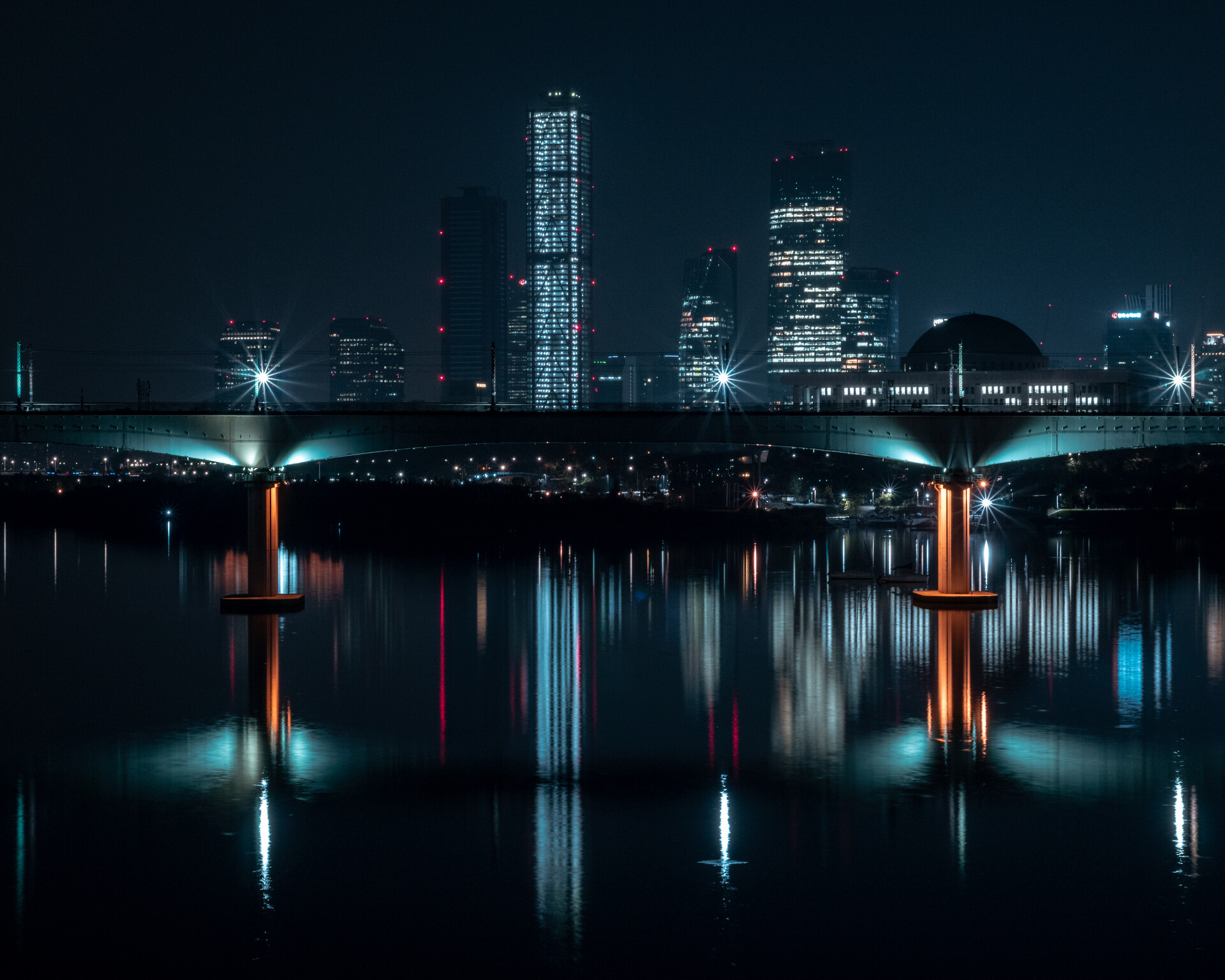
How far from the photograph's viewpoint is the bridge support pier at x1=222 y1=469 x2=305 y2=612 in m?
58.1

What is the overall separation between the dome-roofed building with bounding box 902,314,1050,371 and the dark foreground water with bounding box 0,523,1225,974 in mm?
130979

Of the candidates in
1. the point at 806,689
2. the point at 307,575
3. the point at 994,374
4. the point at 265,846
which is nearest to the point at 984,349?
the point at 994,374

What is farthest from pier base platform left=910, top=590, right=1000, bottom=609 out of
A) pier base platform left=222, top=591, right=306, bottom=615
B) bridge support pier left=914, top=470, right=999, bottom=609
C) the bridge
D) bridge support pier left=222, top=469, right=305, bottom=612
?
pier base platform left=222, top=591, right=306, bottom=615

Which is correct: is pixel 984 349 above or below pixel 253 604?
above

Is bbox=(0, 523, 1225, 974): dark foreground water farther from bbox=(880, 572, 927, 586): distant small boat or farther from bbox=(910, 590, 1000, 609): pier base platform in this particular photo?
bbox=(880, 572, 927, 586): distant small boat

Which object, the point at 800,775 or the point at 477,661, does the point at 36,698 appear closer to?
the point at 477,661

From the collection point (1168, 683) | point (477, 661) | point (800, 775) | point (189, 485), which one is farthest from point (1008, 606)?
point (189, 485)

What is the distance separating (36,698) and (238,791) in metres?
15.6

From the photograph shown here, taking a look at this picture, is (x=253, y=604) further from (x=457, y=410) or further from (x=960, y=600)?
(x=960, y=600)

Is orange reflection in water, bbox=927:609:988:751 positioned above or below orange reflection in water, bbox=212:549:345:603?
below

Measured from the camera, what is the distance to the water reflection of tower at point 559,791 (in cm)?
2069

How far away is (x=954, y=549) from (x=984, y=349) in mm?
134119

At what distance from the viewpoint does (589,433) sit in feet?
198

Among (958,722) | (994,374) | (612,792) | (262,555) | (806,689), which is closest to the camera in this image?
(612,792)
